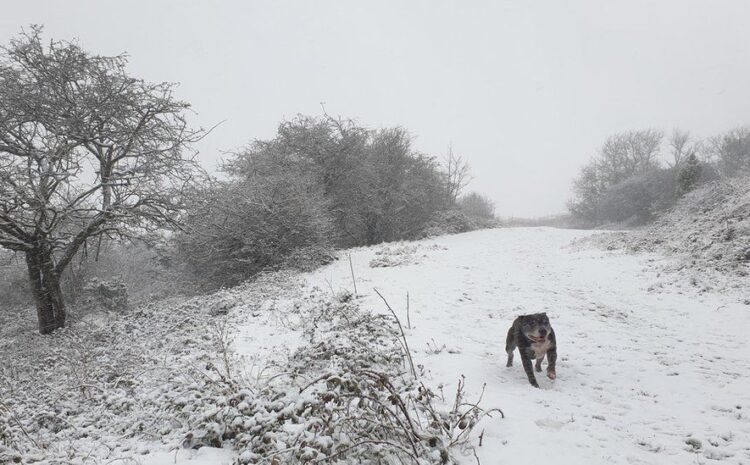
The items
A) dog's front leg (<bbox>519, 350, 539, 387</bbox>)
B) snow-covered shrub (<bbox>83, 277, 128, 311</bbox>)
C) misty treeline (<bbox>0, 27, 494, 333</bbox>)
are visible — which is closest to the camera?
dog's front leg (<bbox>519, 350, 539, 387</bbox>)

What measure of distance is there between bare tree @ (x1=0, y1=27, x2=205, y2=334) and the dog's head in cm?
896

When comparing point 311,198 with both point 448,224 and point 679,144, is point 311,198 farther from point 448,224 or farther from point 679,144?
point 679,144

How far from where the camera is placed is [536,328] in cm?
484

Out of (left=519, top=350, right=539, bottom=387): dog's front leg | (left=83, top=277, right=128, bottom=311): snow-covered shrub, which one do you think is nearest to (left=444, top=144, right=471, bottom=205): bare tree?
(left=83, top=277, right=128, bottom=311): snow-covered shrub

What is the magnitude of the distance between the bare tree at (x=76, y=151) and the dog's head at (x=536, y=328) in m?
8.96

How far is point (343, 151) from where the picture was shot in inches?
942

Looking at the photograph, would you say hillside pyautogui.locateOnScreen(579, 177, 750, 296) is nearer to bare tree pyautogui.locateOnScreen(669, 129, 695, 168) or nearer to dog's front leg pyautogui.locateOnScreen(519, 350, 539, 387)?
dog's front leg pyautogui.locateOnScreen(519, 350, 539, 387)

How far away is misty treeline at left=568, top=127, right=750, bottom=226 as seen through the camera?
3456 cm

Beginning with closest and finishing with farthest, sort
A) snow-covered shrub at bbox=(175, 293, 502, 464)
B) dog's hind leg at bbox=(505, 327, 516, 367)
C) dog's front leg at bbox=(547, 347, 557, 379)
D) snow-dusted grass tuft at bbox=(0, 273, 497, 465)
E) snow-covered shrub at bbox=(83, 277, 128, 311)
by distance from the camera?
snow-covered shrub at bbox=(175, 293, 502, 464) → snow-dusted grass tuft at bbox=(0, 273, 497, 465) → dog's front leg at bbox=(547, 347, 557, 379) → dog's hind leg at bbox=(505, 327, 516, 367) → snow-covered shrub at bbox=(83, 277, 128, 311)

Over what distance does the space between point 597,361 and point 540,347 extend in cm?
154

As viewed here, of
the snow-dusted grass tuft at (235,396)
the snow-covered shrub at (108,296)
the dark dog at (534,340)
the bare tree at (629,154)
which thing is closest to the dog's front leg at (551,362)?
the dark dog at (534,340)

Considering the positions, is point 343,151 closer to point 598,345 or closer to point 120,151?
point 120,151

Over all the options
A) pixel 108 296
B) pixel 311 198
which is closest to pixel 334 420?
pixel 311 198

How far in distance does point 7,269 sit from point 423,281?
840 inches
